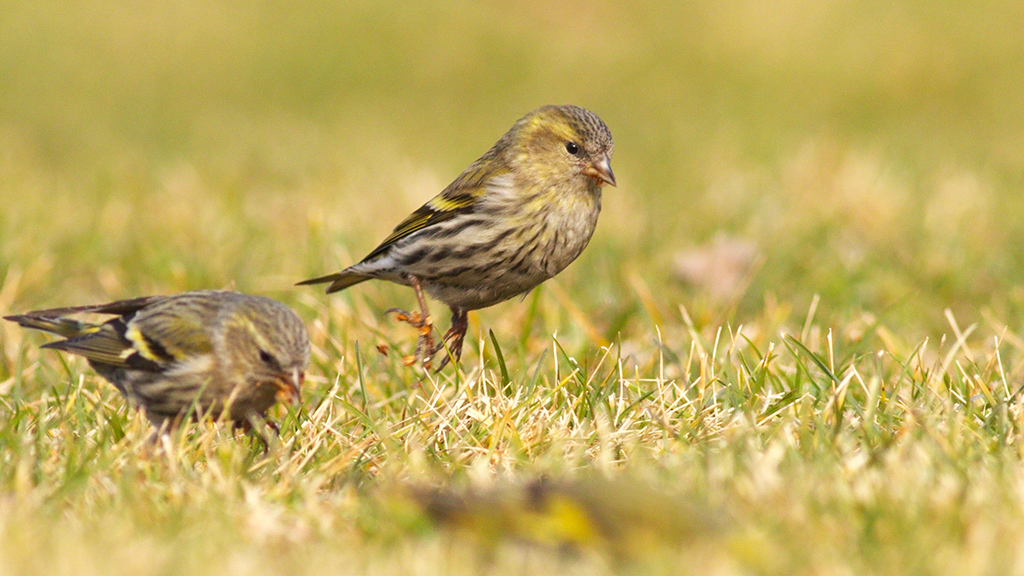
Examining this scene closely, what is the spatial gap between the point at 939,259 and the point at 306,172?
5.28 m

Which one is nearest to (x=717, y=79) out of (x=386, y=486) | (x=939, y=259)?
(x=939, y=259)

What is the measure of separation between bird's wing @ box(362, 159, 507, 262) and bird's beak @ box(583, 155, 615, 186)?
1.17 feet

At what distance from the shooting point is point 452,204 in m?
5.18

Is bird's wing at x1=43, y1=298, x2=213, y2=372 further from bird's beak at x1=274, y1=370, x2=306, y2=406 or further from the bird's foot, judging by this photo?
the bird's foot

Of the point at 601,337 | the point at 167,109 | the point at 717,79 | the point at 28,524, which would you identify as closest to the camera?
the point at 28,524

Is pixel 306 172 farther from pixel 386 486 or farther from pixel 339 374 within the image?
pixel 386 486

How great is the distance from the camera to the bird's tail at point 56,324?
4305 mm

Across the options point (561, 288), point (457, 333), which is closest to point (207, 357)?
point (457, 333)

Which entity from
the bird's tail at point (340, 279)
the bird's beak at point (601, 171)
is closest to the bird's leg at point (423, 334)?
the bird's tail at point (340, 279)

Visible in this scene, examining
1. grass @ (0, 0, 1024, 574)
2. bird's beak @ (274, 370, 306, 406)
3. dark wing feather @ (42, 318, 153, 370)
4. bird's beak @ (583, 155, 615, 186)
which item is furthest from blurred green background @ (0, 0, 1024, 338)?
bird's beak @ (274, 370, 306, 406)

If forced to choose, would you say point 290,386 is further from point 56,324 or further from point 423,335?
point 56,324

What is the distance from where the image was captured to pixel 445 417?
3996 millimetres

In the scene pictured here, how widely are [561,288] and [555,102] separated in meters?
9.28

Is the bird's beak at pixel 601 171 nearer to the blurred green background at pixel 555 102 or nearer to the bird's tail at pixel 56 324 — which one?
the blurred green background at pixel 555 102
